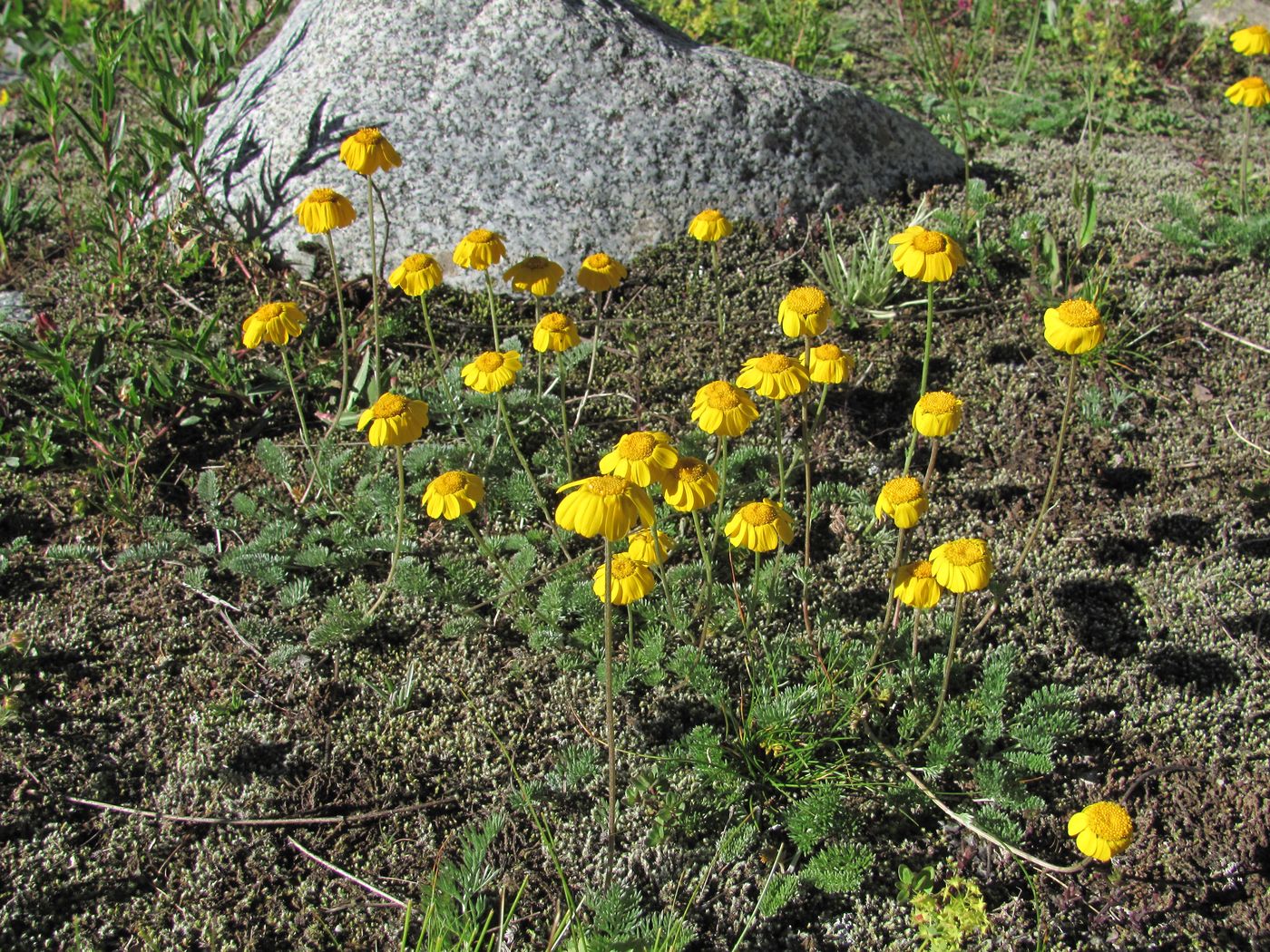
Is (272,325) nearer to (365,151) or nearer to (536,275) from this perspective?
(365,151)

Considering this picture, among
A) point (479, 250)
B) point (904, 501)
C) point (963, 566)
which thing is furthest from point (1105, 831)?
point (479, 250)

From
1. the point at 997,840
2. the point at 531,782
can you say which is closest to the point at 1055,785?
the point at 997,840

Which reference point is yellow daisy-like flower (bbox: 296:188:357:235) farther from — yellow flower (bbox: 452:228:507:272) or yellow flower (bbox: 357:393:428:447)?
yellow flower (bbox: 357:393:428:447)

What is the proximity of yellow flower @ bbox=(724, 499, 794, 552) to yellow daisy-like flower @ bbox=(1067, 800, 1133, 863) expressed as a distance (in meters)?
0.98

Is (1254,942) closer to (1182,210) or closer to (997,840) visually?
(997,840)

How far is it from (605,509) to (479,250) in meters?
1.55

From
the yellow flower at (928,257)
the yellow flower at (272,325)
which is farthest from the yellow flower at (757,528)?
the yellow flower at (272,325)

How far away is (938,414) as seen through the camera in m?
2.42

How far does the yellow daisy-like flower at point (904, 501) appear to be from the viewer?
7.98 ft

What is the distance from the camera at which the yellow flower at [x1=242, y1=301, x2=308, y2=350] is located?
306 centimetres

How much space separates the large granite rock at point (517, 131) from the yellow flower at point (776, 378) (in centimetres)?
185

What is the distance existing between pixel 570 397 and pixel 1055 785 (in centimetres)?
221

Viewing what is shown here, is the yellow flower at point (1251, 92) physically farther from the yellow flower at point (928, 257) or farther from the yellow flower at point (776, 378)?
the yellow flower at point (776, 378)

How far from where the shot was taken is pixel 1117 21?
18.6 ft
